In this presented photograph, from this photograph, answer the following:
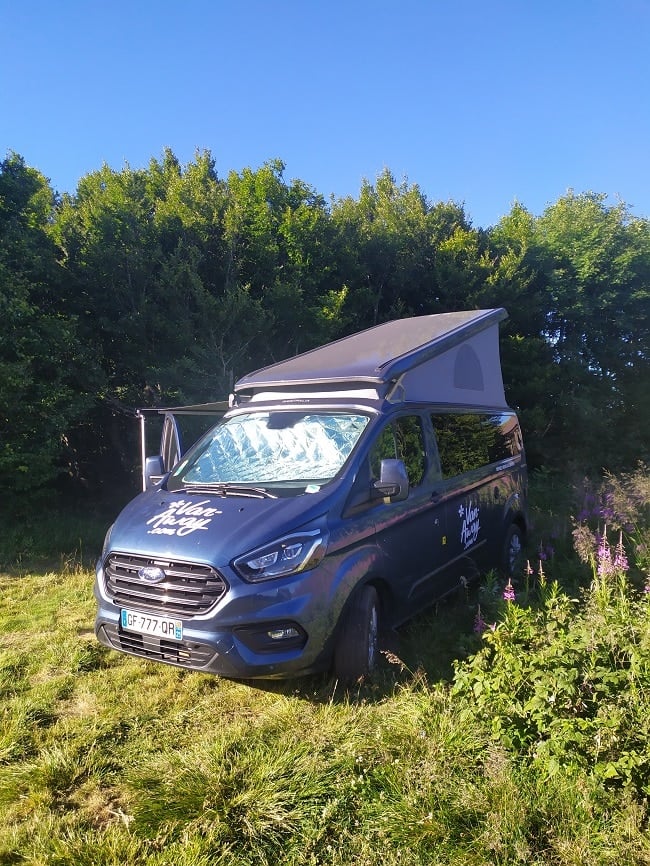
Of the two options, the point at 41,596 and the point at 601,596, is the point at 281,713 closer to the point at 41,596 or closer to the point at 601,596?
the point at 601,596

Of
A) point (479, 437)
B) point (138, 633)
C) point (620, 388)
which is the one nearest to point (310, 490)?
point (138, 633)

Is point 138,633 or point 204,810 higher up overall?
point 138,633

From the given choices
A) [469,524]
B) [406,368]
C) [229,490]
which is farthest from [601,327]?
[229,490]

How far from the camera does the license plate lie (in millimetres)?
3447

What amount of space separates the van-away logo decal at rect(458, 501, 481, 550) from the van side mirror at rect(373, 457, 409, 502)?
1606 mm

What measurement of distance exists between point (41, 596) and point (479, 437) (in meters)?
5.29

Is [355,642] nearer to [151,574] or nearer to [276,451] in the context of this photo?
[151,574]

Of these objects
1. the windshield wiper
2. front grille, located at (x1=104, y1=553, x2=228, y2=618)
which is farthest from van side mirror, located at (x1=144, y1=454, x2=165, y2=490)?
front grille, located at (x1=104, y1=553, x2=228, y2=618)

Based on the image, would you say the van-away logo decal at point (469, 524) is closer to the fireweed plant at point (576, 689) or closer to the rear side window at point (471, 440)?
the rear side window at point (471, 440)

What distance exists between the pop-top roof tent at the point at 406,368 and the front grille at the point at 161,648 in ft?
7.66

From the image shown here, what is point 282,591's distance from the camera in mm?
3398

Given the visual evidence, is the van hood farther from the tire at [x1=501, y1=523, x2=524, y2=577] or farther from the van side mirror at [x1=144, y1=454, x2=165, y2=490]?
the tire at [x1=501, y1=523, x2=524, y2=577]

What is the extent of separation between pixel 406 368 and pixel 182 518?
2.26m

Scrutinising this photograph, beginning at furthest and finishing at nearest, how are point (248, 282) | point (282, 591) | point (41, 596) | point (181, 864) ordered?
point (248, 282)
point (41, 596)
point (282, 591)
point (181, 864)
